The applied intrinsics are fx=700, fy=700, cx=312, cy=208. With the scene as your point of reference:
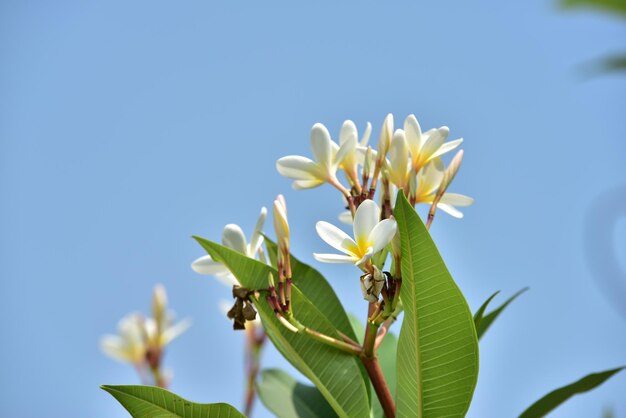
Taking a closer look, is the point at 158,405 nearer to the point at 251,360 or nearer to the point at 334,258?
the point at 334,258

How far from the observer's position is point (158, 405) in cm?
108

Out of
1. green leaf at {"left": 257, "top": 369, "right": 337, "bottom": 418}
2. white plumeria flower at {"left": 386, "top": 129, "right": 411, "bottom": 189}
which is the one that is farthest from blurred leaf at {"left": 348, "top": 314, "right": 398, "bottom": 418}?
white plumeria flower at {"left": 386, "top": 129, "right": 411, "bottom": 189}

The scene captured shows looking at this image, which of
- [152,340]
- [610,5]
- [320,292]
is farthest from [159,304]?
[610,5]

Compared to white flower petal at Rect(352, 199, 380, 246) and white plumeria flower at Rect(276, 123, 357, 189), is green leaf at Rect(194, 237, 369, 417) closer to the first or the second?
white flower petal at Rect(352, 199, 380, 246)

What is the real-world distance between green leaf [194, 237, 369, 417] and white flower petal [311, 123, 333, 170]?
285 mm

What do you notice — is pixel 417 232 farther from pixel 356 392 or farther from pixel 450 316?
pixel 356 392

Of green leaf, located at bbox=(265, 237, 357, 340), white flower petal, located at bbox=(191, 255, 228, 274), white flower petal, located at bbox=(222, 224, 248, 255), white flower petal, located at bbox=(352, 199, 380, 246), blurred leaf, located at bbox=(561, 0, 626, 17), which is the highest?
blurred leaf, located at bbox=(561, 0, 626, 17)

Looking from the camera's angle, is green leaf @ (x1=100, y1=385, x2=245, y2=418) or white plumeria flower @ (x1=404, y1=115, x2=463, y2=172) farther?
white plumeria flower @ (x1=404, y1=115, x2=463, y2=172)

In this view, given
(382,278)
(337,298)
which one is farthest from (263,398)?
(382,278)

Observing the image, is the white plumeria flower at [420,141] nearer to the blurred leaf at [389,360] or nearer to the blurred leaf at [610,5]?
the blurred leaf at [389,360]

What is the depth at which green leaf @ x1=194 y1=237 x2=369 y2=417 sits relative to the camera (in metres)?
1.17

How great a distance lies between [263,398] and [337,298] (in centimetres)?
40

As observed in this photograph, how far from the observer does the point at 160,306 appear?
6.59ft

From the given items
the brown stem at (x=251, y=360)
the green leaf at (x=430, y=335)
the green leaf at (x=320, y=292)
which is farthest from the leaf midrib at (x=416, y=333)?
the brown stem at (x=251, y=360)
